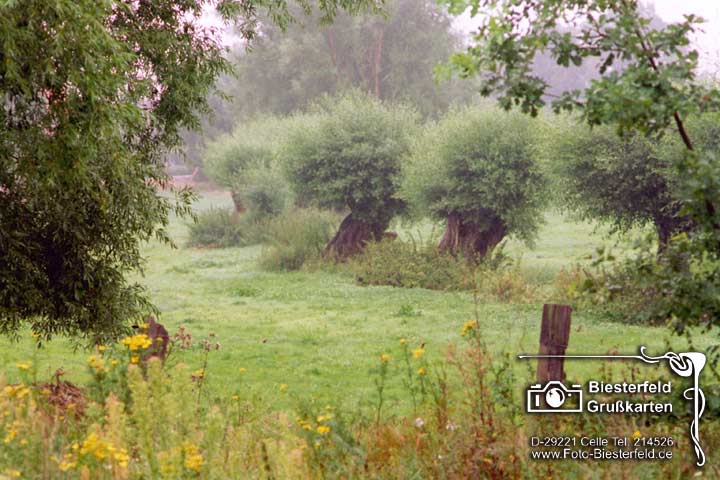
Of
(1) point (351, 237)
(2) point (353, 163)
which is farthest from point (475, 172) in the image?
(1) point (351, 237)

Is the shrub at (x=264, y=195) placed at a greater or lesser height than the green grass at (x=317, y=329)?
greater

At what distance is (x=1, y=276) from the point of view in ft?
33.1

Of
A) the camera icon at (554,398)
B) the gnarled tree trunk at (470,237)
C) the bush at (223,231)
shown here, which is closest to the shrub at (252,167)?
the bush at (223,231)

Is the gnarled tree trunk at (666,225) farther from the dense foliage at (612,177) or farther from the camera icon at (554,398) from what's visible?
the camera icon at (554,398)

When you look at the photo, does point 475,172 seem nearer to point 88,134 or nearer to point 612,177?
point 612,177

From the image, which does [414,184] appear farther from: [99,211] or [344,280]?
[99,211]

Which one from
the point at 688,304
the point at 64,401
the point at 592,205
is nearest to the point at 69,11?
the point at 64,401

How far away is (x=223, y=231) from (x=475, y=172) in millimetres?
Result: 17838

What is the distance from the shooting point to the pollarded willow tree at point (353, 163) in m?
29.5

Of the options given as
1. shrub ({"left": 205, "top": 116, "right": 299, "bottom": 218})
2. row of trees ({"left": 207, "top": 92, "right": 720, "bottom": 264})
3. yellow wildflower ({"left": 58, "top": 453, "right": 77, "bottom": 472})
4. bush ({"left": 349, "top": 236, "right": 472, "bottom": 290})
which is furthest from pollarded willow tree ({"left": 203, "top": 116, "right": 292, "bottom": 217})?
yellow wildflower ({"left": 58, "top": 453, "right": 77, "bottom": 472})

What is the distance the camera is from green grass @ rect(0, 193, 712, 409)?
526 inches

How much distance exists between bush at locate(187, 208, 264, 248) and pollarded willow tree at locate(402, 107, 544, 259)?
45.3 feet

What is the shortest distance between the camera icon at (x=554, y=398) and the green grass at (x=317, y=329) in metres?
1.29

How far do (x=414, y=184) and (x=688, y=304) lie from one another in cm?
2087
